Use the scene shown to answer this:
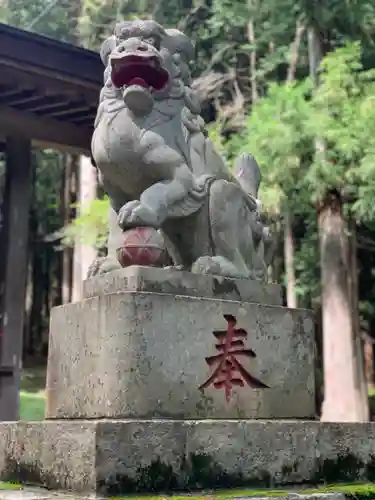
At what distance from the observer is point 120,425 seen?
2.54 metres

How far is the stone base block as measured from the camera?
8.29 feet

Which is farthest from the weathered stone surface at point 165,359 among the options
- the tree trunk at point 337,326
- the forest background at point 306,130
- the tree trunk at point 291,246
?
the tree trunk at point 291,246

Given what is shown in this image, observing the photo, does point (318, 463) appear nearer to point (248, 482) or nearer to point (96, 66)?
point (248, 482)

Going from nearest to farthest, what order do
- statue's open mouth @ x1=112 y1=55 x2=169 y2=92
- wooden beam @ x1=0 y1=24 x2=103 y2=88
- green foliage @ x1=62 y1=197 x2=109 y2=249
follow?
statue's open mouth @ x1=112 y1=55 x2=169 y2=92 → wooden beam @ x1=0 y1=24 x2=103 y2=88 → green foliage @ x1=62 y1=197 x2=109 y2=249

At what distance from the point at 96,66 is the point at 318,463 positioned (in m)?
4.32

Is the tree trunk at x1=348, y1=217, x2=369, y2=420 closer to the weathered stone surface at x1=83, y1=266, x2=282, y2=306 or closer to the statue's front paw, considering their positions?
the weathered stone surface at x1=83, y1=266, x2=282, y2=306

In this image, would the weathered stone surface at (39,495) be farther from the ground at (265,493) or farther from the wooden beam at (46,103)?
the wooden beam at (46,103)

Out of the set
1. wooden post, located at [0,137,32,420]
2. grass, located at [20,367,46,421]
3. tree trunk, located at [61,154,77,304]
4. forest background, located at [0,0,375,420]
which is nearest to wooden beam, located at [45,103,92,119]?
wooden post, located at [0,137,32,420]

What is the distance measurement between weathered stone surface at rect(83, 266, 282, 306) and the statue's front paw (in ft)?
0.65

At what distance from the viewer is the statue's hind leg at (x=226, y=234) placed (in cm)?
330

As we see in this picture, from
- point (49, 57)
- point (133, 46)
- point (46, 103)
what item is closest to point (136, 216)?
point (133, 46)

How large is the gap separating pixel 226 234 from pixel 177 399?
90 cm

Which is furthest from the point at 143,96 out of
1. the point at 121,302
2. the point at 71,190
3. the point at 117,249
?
the point at 71,190

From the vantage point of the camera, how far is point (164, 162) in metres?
3.20
